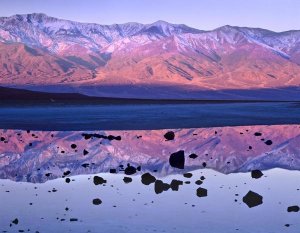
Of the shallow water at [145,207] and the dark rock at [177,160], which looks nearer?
the shallow water at [145,207]

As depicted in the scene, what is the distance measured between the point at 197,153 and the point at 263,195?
10082mm

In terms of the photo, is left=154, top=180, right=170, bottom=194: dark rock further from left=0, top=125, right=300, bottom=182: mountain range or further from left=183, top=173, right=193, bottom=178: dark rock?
left=0, top=125, right=300, bottom=182: mountain range

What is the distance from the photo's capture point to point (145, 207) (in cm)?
1187

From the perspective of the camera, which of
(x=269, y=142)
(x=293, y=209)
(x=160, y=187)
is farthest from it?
(x=269, y=142)

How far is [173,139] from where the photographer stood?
30094 millimetres

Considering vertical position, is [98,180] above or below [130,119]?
above

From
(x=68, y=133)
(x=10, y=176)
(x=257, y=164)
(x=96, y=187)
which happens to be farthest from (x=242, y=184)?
(x=68, y=133)

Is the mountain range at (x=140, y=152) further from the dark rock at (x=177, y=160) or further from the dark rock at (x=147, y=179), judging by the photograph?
the dark rock at (x=147, y=179)

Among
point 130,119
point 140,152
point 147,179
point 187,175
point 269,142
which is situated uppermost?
point 147,179

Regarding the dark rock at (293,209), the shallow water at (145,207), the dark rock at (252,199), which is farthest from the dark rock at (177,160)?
the dark rock at (293,209)

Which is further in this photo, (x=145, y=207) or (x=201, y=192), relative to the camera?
(x=201, y=192)

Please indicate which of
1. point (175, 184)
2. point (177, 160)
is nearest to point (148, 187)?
point (175, 184)

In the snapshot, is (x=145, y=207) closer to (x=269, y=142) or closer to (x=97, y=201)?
(x=97, y=201)

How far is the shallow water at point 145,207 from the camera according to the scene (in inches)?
405
